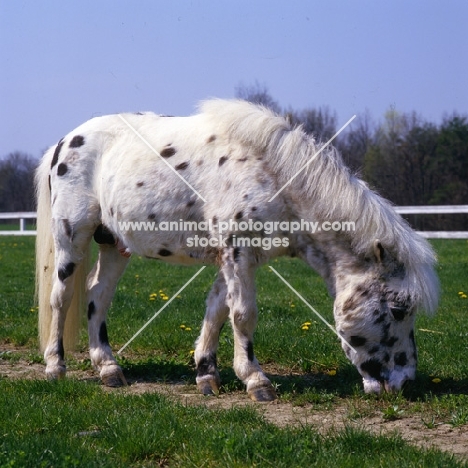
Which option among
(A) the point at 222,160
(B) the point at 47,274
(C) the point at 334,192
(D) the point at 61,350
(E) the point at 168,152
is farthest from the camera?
(B) the point at 47,274

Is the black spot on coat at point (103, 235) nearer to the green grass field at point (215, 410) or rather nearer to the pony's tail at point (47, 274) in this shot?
the pony's tail at point (47, 274)

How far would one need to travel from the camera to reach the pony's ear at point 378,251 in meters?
5.20

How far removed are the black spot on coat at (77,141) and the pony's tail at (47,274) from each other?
45cm

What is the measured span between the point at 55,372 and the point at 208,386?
1.32m

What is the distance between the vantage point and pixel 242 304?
17.8ft

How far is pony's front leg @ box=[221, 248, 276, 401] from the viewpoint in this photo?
5426 mm

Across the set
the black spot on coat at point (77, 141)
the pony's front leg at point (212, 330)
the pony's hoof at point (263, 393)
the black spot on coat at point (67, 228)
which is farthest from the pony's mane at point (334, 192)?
the black spot on coat at point (67, 228)

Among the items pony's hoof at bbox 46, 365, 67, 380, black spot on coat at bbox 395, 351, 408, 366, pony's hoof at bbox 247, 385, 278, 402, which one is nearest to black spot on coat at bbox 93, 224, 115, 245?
pony's hoof at bbox 46, 365, 67, 380

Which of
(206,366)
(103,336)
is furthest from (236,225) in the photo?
(103,336)

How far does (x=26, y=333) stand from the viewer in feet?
24.7

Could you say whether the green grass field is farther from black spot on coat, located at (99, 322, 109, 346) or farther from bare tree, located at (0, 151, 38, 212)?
bare tree, located at (0, 151, 38, 212)

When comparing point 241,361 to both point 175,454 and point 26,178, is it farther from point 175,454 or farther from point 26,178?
point 26,178

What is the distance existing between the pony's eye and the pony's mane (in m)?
0.12

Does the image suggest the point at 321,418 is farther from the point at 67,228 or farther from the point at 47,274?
the point at 47,274
